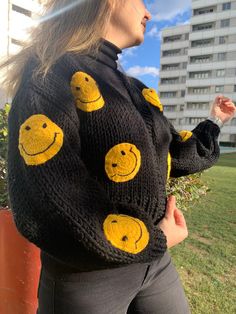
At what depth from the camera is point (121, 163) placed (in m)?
1.43

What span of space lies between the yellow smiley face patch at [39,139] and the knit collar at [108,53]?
0.45 m

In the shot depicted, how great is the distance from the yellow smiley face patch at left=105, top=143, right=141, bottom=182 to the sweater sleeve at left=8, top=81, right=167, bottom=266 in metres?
0.09

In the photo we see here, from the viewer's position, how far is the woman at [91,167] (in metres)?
1.28

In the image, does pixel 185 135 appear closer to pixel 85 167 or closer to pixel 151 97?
pixel 151 97

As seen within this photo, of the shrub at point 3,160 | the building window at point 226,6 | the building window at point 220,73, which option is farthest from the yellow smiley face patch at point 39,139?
the building window at point 226,6

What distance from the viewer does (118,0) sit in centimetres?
161

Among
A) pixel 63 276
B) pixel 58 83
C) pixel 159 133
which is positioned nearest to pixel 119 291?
pixel 63 276

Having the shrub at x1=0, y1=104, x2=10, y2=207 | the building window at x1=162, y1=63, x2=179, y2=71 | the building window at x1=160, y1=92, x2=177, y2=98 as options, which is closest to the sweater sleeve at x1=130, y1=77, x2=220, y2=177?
Result: the shrub at x1=0, y1=104, x2=10, y2=207

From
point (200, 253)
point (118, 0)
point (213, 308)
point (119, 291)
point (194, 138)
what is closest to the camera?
point (119, 291)

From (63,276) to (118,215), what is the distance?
0.29 metres

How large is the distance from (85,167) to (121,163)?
0.46ft

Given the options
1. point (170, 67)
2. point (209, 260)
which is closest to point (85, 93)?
point (209, 260)

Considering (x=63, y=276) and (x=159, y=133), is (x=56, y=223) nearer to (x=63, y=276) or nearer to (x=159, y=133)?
(x=63, y=276)

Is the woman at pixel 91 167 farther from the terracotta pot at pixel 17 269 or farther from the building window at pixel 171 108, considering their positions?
the building window at pixel 171 108
